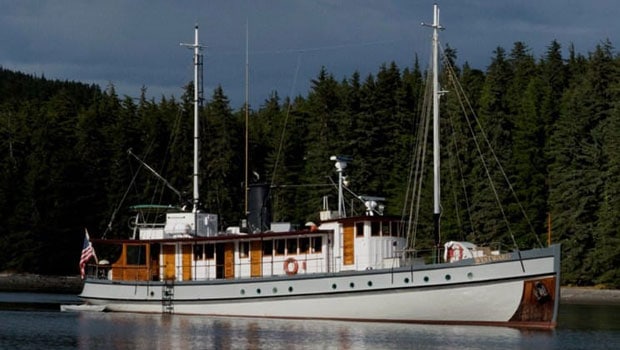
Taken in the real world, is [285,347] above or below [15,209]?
below

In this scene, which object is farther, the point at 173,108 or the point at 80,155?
the point at 173,108

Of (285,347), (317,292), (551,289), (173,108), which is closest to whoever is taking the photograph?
(285,347)

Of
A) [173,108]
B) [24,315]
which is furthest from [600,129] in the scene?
[173,108]

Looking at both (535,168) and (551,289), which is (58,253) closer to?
(535,168)

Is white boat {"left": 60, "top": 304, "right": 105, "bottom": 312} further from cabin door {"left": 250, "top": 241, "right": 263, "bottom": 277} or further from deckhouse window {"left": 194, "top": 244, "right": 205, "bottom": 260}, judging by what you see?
cabin door {"left": 250, "top": 241, "right": 263, "bottom": 277}

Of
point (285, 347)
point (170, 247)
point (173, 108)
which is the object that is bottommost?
point (285, 347)

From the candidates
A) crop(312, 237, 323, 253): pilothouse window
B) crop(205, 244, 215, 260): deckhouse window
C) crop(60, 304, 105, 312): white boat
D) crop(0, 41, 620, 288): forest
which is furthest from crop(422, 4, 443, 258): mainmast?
crop(0, 41, 620, 288): forest

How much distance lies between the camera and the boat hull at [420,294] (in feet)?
129

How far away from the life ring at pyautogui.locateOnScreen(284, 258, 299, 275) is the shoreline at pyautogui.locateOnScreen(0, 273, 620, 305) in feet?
82.8

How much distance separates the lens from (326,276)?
41906 mm

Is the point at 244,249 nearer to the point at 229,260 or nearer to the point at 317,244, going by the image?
the point at 229,260

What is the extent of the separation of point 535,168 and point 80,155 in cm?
3687

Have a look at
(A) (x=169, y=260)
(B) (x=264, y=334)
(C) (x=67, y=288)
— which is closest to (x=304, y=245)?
(A) (x=169, y=260)

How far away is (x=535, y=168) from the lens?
78.2m
